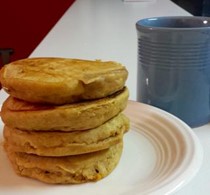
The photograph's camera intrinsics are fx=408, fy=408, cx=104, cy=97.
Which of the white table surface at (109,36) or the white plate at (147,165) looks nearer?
the white plate at (147,165)

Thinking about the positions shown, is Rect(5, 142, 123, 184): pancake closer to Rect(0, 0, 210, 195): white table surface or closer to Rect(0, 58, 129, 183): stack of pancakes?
Rect(0, 58, 129, 183): stack of pancakes

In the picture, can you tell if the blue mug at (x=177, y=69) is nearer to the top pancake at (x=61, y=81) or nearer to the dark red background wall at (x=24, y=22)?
the top pancake at (x=61, y=81)

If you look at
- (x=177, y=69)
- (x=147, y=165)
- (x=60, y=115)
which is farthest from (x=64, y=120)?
(x=177, y=69)

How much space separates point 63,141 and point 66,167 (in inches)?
1.7

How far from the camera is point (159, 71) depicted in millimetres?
766

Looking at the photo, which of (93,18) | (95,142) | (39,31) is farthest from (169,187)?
(39,31)

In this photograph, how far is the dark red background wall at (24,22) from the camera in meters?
2.88

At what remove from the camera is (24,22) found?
116 inches

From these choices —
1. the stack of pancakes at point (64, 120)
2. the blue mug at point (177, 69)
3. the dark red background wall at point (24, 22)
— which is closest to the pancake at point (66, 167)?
the stack of pancakes at point (64, 120)

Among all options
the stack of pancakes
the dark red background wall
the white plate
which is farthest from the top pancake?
the dark red background wall

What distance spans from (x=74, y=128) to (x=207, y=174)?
226 mm

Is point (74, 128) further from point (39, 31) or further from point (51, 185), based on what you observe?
point (39, 31)

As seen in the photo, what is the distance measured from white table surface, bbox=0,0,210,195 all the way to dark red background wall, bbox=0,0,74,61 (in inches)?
21.4

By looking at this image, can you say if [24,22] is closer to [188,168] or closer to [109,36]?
[109,36]
